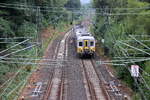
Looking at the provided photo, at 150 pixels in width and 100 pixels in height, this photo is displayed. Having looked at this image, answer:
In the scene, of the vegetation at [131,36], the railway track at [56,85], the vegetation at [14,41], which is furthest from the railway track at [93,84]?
the vegetation at [14,41]

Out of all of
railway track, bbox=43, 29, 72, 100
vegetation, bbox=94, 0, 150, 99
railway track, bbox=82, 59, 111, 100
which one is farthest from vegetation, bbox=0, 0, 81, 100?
vegetation, bbox=94, 0, 150, 99

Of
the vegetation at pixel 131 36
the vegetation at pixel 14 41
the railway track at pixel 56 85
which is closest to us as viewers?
the railway track at pixel 56 85

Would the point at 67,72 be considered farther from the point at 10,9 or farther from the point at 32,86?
the point at 10,9

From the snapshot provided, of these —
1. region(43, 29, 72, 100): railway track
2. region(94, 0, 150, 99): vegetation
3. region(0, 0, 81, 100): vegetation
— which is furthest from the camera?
region(0, 0, 81, 100): vegetation

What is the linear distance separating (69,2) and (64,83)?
65.0 m

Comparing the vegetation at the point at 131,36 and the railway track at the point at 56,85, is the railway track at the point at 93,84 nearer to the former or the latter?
the railway track at the point at 56,85

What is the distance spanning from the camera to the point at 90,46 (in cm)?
3006

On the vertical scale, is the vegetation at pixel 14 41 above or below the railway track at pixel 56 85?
above

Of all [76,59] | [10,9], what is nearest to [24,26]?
[10,9]

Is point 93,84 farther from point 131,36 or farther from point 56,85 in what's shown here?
point 131,36

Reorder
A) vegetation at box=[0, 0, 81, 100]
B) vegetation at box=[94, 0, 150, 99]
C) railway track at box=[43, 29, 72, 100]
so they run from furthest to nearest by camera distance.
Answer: vegetation at box=[0, 0, 81, 100] → vegetation at box=[94, 0, 150, 99] → railway track at box=[43, 29, 72, 100]

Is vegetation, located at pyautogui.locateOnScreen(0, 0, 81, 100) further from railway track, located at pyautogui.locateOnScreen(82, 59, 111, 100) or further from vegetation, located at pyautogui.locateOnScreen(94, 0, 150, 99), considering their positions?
vegetation, located at pyautogui.locateOnScreen(94, 0, 150, 99)

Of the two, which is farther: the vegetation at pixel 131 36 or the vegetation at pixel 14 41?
the vegetation at pixel 14 41

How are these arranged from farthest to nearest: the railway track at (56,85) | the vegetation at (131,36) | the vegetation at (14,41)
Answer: the vegetation at (14,41)
the vegetation at (131,36)
the railway track at (56,85)
